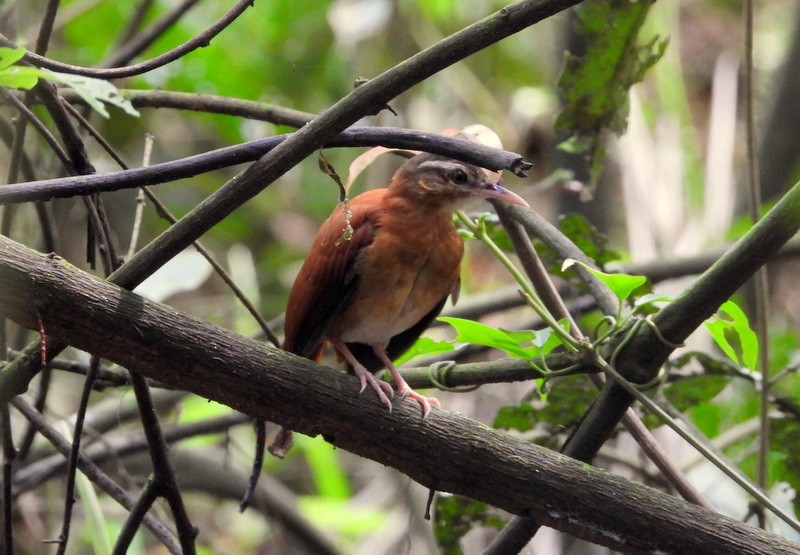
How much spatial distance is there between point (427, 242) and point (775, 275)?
3001mm

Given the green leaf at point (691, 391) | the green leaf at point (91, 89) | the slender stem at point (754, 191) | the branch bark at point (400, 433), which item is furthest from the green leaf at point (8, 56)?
the green leaf at point (691, 391)

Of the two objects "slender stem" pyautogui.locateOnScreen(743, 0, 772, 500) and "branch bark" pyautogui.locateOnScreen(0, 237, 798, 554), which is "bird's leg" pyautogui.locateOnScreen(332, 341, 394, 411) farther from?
"slender stem" pyautogui.locateOnScreen(743, 0, 772, 500)

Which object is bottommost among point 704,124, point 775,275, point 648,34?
point 775,275

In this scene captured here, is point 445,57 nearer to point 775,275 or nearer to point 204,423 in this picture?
point 204,423

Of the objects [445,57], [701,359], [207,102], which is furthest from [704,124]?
[445,57]

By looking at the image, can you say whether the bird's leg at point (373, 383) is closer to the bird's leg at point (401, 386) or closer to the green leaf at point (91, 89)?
the bird's leg at point (401, 386)

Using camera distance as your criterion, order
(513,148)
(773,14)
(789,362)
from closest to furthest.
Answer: (789,362)
(513,148)
(773,14)

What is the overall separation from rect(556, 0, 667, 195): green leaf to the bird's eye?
356 millimetres

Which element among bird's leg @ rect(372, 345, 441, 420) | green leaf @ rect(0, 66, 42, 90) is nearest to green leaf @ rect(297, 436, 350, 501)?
bird's leg @ rect(372, 345, 441, 420)

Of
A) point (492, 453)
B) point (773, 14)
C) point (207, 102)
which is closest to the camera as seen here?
point (492, 453)

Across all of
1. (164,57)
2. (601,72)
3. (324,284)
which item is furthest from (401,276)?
(164,57)

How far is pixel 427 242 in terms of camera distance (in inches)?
103

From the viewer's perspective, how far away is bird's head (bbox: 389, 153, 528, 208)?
8.27 feet

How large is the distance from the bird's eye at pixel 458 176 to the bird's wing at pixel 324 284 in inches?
10.4
